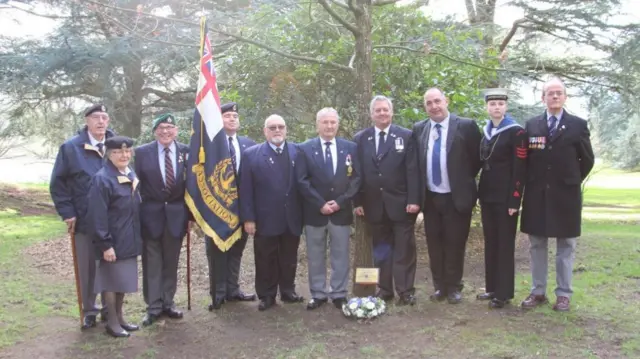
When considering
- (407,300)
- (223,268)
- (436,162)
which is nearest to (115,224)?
(223,268)

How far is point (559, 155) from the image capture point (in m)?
4.84

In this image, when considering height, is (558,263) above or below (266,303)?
above

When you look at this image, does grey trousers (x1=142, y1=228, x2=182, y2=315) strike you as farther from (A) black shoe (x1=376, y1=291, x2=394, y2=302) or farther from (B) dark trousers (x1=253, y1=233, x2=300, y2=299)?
(A) black shoe (x1=376, y1=291, x2=394, y2=302)

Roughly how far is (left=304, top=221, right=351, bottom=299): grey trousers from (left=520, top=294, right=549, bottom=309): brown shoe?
1619mm

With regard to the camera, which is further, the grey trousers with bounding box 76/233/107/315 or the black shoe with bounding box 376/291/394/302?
the black shoe with bounding box 376/291/394/302

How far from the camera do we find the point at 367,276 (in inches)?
201

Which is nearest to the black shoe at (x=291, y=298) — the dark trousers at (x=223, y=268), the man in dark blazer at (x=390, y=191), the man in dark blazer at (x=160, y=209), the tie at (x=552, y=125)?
the dark trousers at (x=223, y=268)

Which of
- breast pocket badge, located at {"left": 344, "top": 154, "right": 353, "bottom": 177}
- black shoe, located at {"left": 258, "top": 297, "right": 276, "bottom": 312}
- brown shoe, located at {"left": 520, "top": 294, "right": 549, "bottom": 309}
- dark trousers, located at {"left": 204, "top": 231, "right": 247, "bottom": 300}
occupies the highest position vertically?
breast pocket badge, located at {"left": 344, "top": 154, "right": 353, "bottom": 177}

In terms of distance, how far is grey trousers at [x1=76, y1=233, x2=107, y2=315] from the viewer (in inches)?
192

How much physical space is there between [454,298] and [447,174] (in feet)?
3.93

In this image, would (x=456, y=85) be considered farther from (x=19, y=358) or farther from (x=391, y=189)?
(x=19, y=358)

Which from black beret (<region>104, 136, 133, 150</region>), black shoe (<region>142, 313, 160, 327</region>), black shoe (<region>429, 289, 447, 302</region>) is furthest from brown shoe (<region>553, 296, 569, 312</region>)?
black beret (<region>104, 136, 133, 150</region>)

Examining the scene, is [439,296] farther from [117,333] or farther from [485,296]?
[117,333]

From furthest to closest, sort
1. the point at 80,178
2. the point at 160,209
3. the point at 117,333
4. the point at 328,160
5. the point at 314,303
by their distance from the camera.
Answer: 1. the point at 314,303
2. the point at 328,160
3. the point at 160,209
4. the point at 80,178
5. the point at 117,333
